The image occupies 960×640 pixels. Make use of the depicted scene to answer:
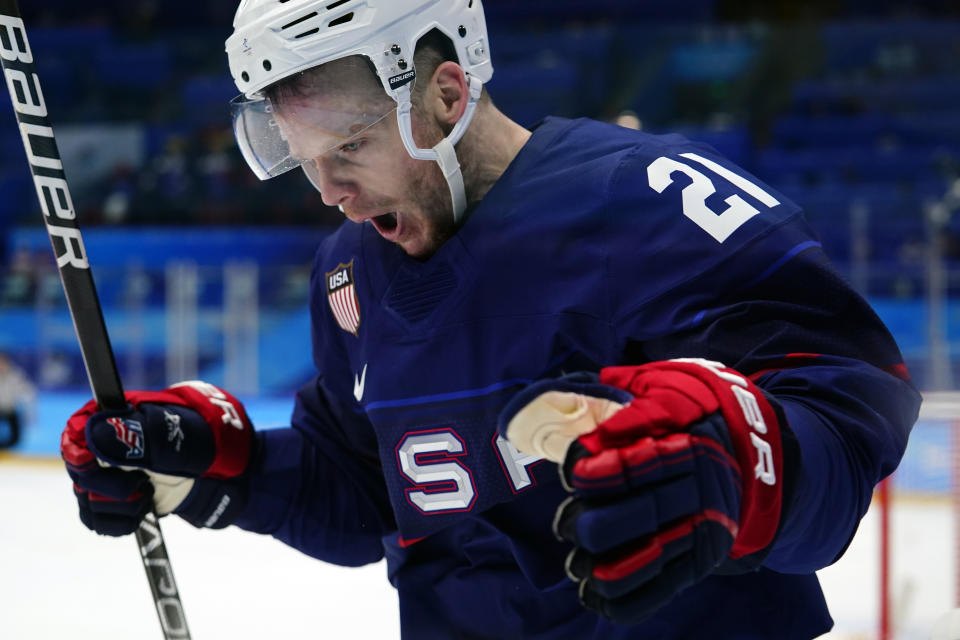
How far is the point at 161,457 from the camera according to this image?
1.35 metres

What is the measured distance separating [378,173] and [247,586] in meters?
1.61

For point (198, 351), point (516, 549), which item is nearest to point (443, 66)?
point (516, 549)

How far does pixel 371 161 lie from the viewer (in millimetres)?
1184

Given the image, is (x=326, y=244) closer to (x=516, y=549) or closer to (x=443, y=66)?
(x=443, y=66)

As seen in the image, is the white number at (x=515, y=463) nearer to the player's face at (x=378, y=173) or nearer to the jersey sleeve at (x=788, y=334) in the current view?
the jersey sleeve at (x=788, y=334)

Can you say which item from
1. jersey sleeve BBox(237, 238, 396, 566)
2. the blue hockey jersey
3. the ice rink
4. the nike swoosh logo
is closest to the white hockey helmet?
the blue hockey jersey

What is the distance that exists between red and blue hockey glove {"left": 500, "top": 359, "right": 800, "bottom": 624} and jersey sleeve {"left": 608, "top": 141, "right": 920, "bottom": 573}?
0.17 ft

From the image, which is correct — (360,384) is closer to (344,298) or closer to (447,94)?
(344,298)

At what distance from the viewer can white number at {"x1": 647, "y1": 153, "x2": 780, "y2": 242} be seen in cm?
103

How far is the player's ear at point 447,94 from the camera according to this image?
3.95 ft

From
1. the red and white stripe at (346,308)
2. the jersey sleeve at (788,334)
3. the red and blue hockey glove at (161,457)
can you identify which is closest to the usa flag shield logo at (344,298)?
the red and white stripe at (346,308)

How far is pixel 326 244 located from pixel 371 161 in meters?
0.32

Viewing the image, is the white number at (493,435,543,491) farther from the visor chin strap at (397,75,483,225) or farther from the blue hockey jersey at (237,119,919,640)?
→ the visor chin strap at (397,75,483,225)

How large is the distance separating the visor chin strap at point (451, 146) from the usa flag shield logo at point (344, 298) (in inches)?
7.1
